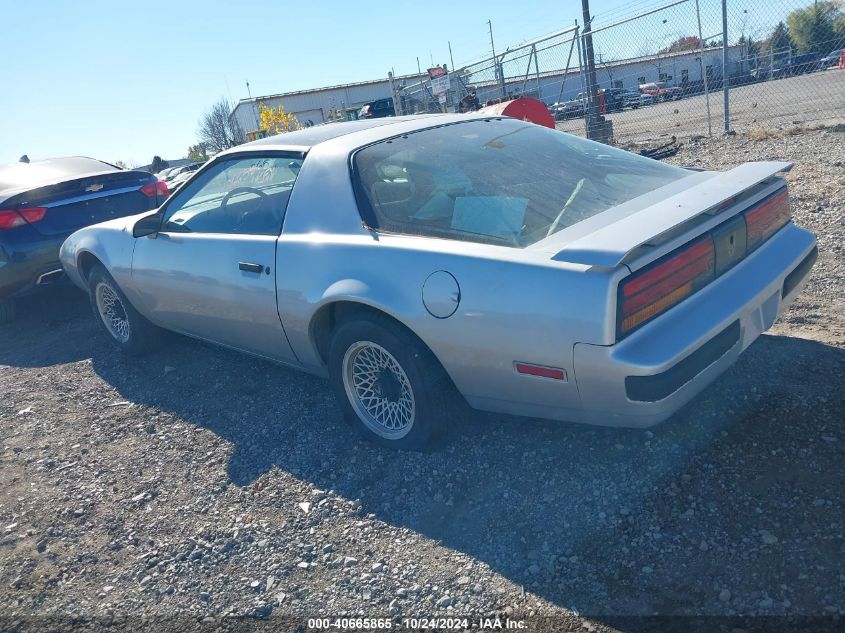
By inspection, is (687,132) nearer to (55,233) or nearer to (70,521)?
(55,233)

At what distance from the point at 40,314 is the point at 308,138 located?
442 centimetres

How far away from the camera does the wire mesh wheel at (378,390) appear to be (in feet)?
10.4

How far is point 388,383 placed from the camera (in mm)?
3248

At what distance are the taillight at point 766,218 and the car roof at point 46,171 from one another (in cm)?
576

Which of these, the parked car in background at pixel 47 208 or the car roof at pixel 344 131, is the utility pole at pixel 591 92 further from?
the car roof at pixel 344 131

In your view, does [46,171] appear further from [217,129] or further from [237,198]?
[217,129]

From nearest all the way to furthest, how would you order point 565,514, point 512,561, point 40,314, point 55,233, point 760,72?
1. point 512,561
2. point 565,514
3. point 55,233
4. point 40,314
5. point 760,72

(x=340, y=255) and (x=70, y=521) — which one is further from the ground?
(x=340, y=255)

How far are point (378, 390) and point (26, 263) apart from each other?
428 centimetres

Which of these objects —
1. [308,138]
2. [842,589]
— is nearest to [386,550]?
[842,589]

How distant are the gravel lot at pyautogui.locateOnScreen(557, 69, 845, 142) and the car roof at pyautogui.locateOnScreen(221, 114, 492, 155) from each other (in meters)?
7.96

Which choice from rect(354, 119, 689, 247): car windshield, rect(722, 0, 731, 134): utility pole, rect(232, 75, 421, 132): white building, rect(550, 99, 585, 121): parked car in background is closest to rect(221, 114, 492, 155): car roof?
rect(354, 119, 689, 247): car windshield

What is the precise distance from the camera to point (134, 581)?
2768 mm

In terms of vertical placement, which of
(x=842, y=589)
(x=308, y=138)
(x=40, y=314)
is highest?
(x=308, y=138)
